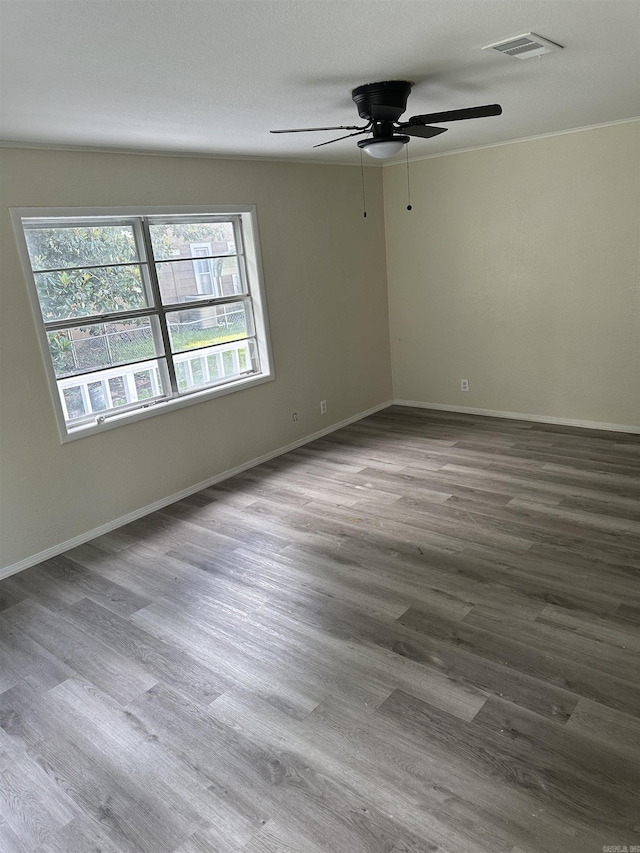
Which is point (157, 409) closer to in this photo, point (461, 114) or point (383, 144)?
point (383, 144)

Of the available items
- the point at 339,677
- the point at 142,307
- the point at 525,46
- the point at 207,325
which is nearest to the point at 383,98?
the point at 525,46

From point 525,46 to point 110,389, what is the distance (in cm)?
317

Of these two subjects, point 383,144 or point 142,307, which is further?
point 142,307

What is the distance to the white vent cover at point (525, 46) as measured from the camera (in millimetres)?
2332

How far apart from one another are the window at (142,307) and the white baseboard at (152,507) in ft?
2.27

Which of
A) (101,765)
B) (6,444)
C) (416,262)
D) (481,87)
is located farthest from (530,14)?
(416,262)

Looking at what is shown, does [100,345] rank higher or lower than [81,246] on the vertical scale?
lower

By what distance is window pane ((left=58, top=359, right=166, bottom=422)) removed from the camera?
392 centimetres

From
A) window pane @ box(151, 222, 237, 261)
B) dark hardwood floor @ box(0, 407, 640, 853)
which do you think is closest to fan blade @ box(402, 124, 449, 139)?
window pane @ box(151, 222, 237, 261)

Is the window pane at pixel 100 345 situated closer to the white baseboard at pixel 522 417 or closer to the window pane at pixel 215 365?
the window pane at pixel 215 365

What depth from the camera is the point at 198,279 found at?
460 cm

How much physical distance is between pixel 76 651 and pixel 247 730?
1081 mm

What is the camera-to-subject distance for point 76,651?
2.84 metres

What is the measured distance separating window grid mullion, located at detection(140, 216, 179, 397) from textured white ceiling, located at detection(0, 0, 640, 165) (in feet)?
2.00
